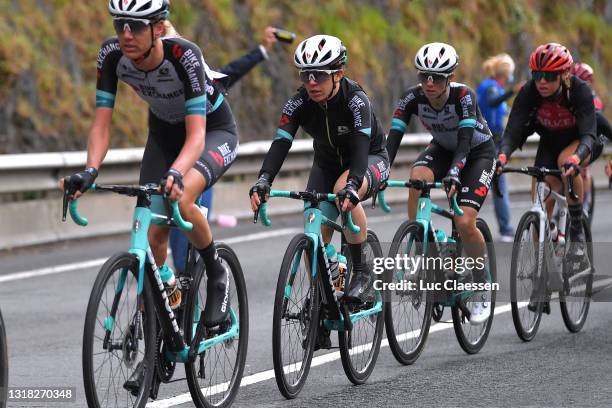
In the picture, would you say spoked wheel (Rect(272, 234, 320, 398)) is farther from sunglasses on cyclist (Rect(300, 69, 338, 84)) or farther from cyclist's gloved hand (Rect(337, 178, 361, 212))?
sunglasses on cyclist (Rect(300, 69, 338, 84))

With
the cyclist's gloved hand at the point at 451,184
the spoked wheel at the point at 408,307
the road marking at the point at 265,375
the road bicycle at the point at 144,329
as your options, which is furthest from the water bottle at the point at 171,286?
the cyclist's gloved hand at the point at 451,184

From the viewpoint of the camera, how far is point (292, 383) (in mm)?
7719

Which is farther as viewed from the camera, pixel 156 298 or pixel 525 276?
pixel 525 276

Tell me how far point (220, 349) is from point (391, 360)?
6.44 feet

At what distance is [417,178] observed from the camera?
9.49m

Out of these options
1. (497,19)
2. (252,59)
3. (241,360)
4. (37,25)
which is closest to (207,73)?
(241,360)

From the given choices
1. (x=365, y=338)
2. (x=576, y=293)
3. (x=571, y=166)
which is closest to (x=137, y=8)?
(x=365, y=338)

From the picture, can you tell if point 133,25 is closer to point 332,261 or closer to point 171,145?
point 171,145

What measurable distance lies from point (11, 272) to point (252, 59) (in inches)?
116

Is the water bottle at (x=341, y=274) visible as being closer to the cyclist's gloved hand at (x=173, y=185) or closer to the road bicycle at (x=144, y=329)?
the road bicycle at (x=144, y=329)

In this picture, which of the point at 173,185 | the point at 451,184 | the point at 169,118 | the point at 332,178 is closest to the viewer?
the point at 173,185

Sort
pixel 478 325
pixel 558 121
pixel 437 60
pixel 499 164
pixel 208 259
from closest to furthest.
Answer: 1. pixel 208 259
2. pixel 437 60
3. pixel 478 325
4. pixel 499 164
5. pixel 558 121

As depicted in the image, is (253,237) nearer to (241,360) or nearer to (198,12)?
(198,12)

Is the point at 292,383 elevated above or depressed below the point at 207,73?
below
